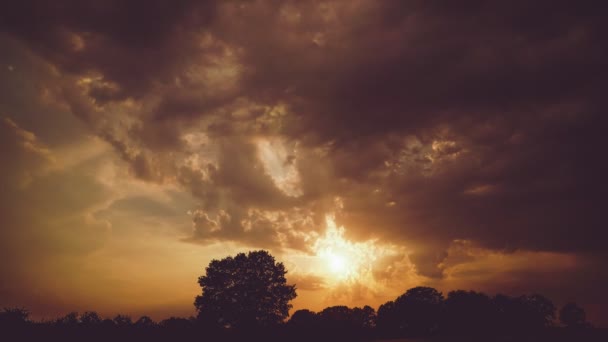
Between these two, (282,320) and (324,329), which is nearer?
(324,329)

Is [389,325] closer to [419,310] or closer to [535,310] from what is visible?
[419,310]

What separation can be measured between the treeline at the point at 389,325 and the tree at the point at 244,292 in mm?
3347

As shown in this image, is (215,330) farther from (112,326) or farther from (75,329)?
(75,329)

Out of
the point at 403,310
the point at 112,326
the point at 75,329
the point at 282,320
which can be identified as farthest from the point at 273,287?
the point at 403,310

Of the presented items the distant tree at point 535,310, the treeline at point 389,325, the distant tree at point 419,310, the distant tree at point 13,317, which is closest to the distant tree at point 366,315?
the treeline at point 389,325

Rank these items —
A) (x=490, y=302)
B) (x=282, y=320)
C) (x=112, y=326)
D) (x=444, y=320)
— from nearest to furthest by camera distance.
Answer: (x=112, y=326), (x=282, y=320), (x=444, y=320), (x=490, y=302)

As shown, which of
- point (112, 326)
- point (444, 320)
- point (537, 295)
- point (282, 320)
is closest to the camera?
point (112, 326)

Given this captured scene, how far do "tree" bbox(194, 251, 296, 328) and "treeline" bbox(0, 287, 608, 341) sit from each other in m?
3.35

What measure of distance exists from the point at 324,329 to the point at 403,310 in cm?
6803

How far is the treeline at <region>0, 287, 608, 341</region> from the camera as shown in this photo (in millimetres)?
35884

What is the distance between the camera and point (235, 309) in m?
58.3

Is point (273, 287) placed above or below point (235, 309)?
above

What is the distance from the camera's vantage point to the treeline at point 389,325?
118 ft

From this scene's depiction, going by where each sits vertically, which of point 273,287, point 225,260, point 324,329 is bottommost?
point 324,329
